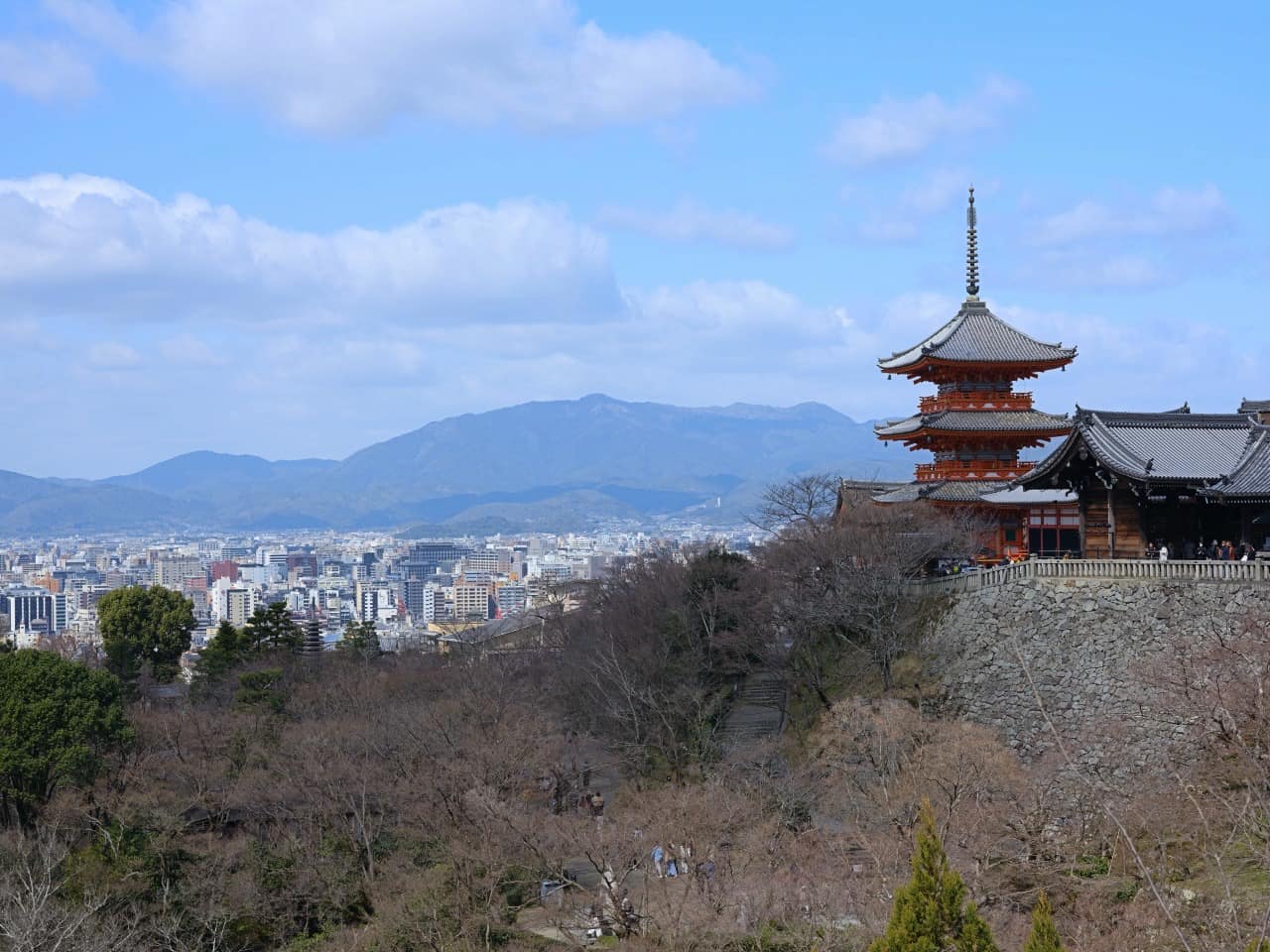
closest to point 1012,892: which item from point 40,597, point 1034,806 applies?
point 1034,806

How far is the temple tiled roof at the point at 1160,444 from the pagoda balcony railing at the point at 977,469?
5963 mm

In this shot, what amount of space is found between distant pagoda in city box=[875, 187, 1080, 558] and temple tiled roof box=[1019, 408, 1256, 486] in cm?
534

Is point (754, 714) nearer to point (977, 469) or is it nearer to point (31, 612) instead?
point (977, 469)

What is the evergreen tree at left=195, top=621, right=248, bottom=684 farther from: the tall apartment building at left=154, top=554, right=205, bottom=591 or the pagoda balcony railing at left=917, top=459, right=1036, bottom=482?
the tall apartment building at left=154, top=554, right=205, bottom=591

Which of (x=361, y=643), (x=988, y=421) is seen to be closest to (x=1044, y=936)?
(x=988, y=421)

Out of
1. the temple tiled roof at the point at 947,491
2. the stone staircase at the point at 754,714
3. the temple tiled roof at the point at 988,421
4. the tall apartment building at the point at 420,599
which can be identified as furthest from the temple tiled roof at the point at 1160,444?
the tall apartment building at the point at 420,599

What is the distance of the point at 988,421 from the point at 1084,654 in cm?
965

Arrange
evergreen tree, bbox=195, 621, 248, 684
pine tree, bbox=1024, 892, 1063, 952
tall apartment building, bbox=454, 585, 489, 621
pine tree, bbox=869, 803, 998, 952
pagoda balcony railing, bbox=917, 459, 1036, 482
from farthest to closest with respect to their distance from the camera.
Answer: tall apartment building, bbox=454, 585, 489, 621 < evergreen tree, bbox=195, 621, 248, 684 < pagoda balcony railing, bbox=917, 459, 1036, 482 < pine tree, bbox=869, 803, 998, 952 < pine tree, bbox=1024, 892, 1063, 952

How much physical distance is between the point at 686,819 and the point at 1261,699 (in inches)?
298

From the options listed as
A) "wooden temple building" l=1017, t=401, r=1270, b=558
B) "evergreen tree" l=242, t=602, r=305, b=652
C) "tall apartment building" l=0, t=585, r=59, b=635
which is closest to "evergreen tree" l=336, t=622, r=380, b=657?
"evergreen tree" l=242, t=602, r=305, b=652

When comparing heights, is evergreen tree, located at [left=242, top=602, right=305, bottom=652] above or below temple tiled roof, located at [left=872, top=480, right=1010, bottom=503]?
below

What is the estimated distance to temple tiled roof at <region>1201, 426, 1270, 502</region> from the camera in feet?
73.7

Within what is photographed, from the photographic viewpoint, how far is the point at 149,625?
38344 millimetres

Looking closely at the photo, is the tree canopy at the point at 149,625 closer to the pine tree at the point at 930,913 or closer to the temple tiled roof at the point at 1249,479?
the temple tiled roof at the point at 1249,479
